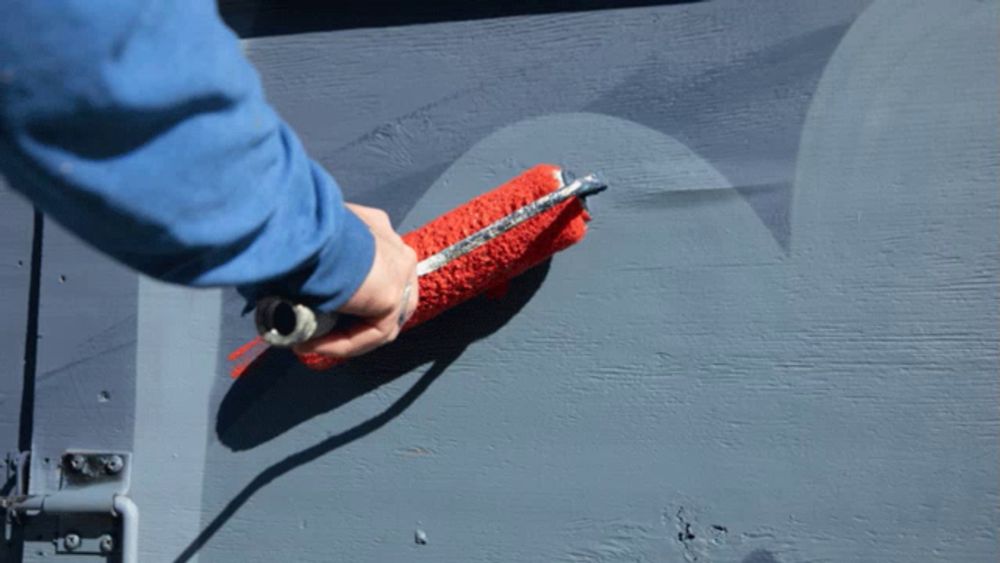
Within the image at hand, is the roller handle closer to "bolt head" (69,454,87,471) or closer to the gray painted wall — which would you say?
Answer: the gray painted wall

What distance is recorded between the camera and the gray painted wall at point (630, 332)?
1022 millimetres

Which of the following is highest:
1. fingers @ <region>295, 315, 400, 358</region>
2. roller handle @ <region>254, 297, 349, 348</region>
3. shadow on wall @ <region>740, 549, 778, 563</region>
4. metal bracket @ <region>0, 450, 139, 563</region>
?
roller handle @ <region>254, 297, 349, 348</region>

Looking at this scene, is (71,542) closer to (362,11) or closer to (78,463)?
(78,463)

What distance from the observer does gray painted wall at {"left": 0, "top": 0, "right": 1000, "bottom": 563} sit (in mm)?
1022

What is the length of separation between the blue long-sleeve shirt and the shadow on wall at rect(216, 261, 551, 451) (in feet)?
1.59

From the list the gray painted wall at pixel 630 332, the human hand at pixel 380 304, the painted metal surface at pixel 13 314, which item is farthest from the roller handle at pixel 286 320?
the painted metal surface at pixel 13 314

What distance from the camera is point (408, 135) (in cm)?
118

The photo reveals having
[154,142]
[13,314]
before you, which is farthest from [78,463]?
[154,142]

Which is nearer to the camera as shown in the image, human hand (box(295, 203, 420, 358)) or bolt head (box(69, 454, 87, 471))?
human hand (box(295, 203, 420, 358))

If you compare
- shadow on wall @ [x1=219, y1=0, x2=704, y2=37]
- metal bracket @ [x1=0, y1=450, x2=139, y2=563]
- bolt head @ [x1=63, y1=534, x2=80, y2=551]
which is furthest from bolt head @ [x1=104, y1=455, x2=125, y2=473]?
shadow on wall @ [x1=219, y1=0, x2=704, y2=37]

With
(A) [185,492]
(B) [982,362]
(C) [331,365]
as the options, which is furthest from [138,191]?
(B) [982,362]

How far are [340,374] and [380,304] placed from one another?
375 millimetres

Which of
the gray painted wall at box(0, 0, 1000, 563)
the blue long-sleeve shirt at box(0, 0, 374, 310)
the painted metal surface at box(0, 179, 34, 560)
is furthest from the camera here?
the painted metal surface at box(0, 179, 34, 560)

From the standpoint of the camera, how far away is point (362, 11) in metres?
1.20
